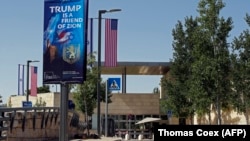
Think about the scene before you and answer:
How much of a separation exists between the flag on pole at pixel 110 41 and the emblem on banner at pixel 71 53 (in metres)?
22.0

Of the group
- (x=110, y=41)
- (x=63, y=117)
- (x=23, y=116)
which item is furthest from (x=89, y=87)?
(x=63, y=117)

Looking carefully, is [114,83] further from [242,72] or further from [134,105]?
[134,105]

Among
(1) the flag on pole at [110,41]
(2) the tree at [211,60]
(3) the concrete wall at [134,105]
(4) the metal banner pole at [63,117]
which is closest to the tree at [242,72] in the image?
(2) the tree at [211,60]

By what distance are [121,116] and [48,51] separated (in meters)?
58.3

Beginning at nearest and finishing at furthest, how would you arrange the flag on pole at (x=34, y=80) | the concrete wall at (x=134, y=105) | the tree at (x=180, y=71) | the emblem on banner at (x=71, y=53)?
the emblem on banner at (x=71, y=53), the tree at (x=180, y=71), the flag on pole at (x=34, y=80), the concrete wall at (x=134, y=105)

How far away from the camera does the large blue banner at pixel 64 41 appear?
16.8 metres

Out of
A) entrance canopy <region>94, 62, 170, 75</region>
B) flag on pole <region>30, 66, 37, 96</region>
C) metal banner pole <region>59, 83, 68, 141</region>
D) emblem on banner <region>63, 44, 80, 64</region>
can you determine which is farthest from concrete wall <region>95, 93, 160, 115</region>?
emblem on banner <region>63, 44, 80, 64</region>

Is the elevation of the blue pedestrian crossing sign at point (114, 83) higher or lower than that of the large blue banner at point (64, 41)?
lower

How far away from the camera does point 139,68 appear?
74188mm

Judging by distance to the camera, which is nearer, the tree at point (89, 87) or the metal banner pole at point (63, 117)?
the metal banner pole at point (63, 117)

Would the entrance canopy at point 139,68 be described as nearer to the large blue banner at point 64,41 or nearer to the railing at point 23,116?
the railing at point 23,116

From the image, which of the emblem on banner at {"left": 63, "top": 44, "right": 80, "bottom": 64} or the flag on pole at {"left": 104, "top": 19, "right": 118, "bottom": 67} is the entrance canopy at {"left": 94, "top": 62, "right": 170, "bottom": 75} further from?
the emblem on banner at {"left": 63, "top": 44, "right": 80, "bottom": 64}

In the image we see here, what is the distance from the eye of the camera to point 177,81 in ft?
181

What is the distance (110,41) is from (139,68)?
1349 inches
